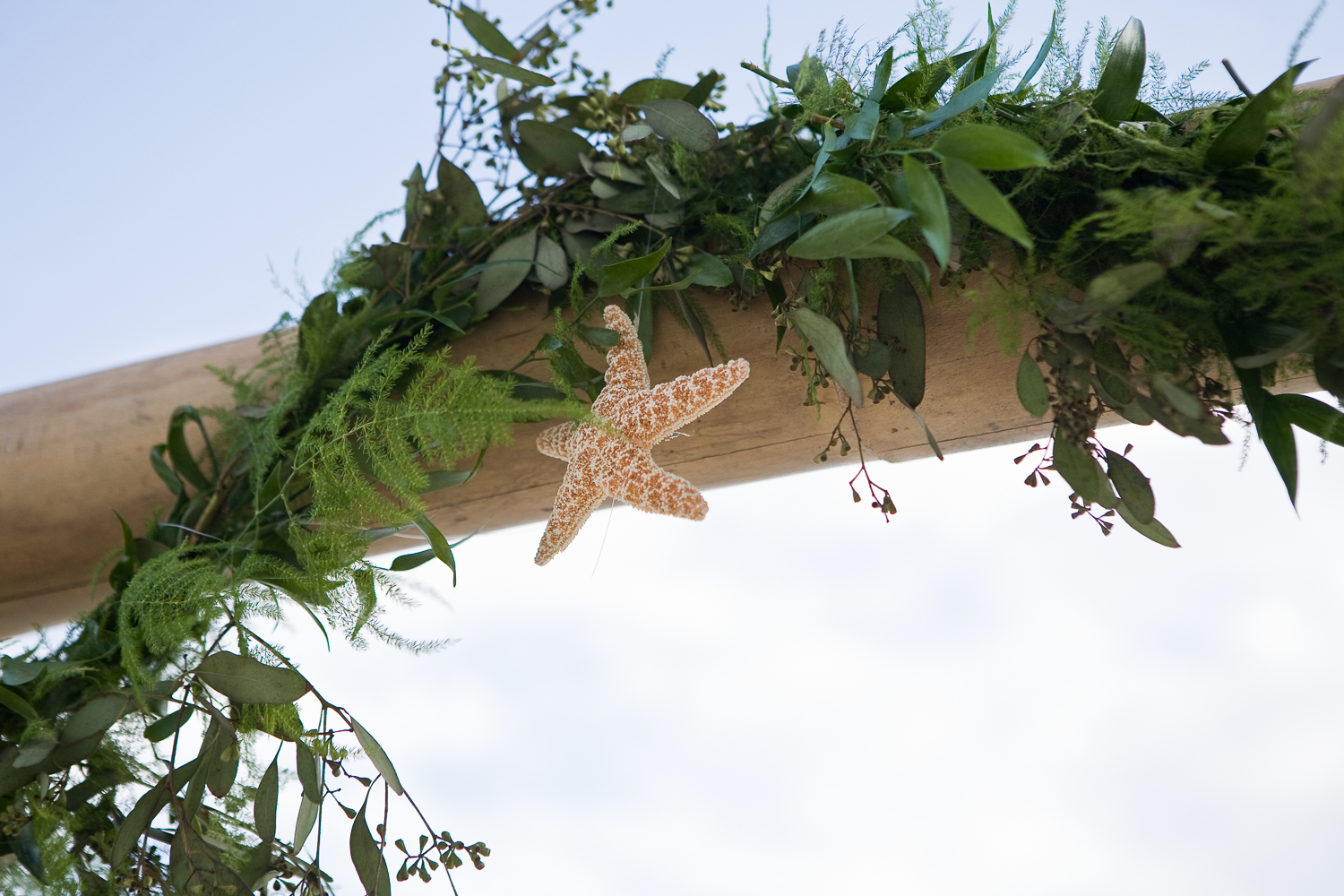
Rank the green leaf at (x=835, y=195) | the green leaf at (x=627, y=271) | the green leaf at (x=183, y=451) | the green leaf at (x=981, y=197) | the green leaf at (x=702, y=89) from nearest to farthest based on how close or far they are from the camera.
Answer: the green leaf at (x=981, y=197) < the green leaf at (x=835, y=195) < the green leaf at (x=627, y=271) < the green leaf at (x=702, y=89) < the green leaf at (x=183, y=451)

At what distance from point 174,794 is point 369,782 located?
0.55 ft

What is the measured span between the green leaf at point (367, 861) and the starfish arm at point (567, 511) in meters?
0.29

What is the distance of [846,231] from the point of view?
0.60 meters

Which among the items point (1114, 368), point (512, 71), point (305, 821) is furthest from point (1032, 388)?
point (305, 821)

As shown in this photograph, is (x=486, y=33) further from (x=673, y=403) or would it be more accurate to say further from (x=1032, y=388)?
(x=1032, y=388)

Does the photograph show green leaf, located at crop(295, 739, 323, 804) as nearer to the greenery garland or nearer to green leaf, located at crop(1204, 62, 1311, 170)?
the greenery garland

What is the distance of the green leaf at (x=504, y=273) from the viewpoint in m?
0.84

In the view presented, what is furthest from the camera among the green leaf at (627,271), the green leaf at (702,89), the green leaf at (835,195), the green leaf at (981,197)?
the green leaf at (702,89)

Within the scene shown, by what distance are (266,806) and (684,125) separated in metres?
0.72

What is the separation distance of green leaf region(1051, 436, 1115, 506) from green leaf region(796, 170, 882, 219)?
0.24 metres

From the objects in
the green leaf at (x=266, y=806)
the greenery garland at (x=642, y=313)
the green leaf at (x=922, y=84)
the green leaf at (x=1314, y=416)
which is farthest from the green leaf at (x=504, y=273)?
the green leaf at (x=1314, y=416)

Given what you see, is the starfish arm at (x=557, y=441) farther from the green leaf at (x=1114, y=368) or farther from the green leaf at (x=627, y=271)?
the green leaf at (x=1114, y=368)

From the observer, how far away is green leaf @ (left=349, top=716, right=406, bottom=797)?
2.39ft

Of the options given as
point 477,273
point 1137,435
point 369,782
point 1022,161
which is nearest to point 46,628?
point 369,782
